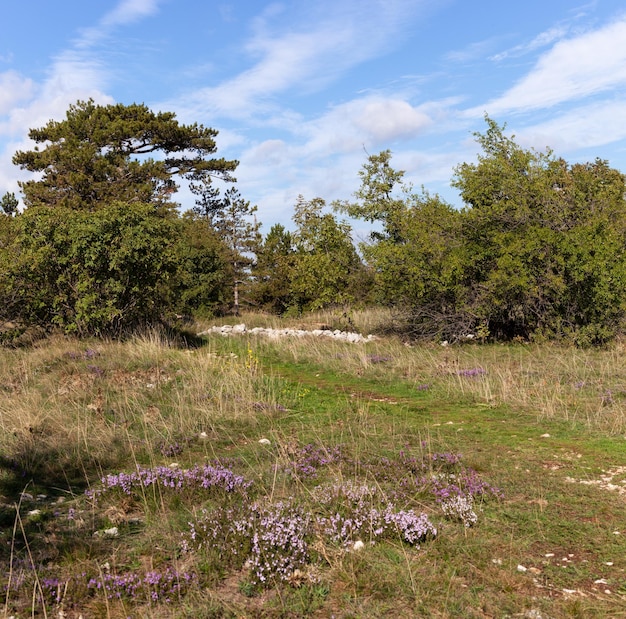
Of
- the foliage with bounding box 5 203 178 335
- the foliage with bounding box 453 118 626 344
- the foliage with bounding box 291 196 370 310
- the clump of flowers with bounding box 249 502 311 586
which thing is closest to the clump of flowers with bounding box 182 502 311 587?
the clump of flowers with bounding box 249 502 311 586

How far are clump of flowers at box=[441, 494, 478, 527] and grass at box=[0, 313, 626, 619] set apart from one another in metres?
0.02

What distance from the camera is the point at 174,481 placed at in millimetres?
5277

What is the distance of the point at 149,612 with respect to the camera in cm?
337

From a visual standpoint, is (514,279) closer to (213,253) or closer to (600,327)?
(600,327)

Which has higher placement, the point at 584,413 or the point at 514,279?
the point at 514,279

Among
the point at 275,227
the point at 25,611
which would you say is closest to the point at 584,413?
the point at 25,611

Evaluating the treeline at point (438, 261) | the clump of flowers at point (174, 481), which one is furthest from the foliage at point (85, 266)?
the clump of flowers at point (174, 481)

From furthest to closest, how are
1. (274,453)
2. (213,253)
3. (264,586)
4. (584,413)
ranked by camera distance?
1. (213,253)
2. (584,413)
3. (274,453)
4. (264,586)

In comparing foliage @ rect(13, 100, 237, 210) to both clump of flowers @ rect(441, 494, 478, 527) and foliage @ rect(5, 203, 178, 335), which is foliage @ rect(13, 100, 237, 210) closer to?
foliage @ rect(5, 203, 178, 335)

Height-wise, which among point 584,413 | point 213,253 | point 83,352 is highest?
point 213,253

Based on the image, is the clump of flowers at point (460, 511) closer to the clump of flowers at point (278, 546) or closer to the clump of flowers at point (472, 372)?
the clump of flowers at point (278, 546)

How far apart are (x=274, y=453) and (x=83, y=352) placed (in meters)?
7.49

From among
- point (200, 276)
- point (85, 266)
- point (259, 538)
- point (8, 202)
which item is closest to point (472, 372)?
point (259, 538)

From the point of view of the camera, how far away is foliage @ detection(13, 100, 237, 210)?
2711 cm
